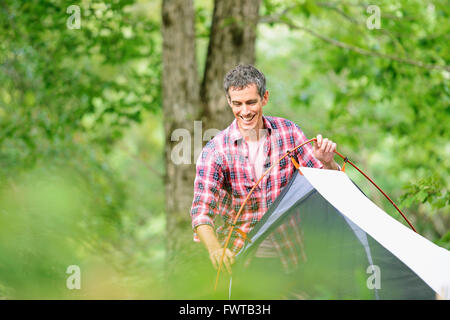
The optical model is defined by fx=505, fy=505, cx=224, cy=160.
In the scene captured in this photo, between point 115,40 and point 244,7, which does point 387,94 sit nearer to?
point 244,7

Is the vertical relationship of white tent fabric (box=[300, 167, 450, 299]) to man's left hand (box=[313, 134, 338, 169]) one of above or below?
below

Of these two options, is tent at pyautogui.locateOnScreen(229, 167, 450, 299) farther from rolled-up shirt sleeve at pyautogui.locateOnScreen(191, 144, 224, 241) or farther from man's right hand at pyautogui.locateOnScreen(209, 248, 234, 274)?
rolled-up shirt sleeve at pyautogui.locateOnScreen(191, 144, 224, 241)

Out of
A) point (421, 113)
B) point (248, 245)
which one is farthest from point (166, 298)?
point (421, 113)

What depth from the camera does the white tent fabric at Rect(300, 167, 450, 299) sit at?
83.3 inches

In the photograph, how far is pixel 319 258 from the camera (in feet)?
7.27

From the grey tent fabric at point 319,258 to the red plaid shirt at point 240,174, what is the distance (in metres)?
0.18

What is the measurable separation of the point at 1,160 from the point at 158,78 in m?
2.52

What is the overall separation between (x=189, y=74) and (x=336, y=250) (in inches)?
102
